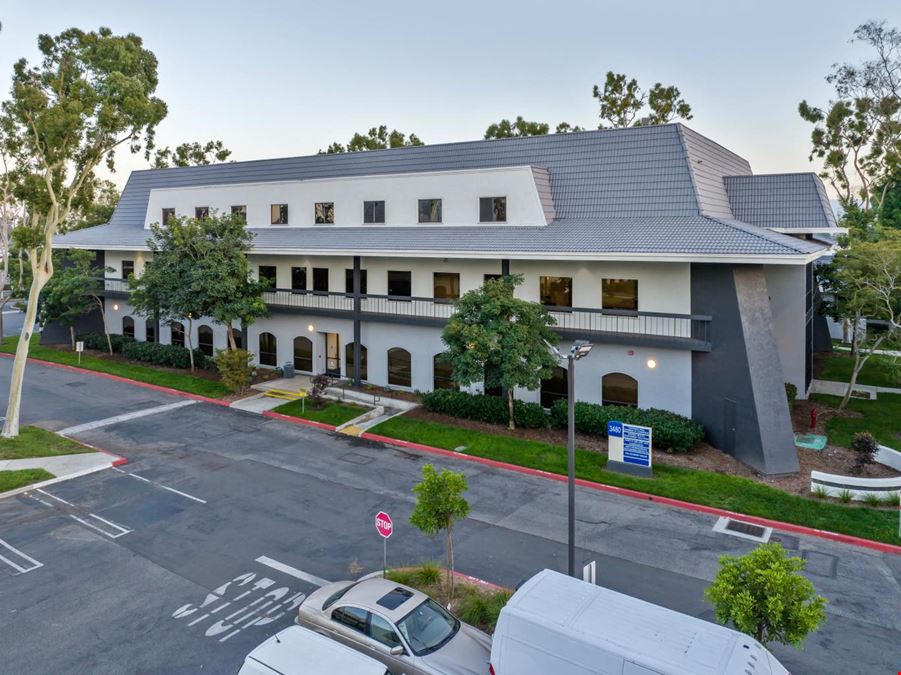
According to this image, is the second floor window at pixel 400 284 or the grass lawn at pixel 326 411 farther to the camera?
the second floor window at pixel 400 284

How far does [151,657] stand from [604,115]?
60.2 meters

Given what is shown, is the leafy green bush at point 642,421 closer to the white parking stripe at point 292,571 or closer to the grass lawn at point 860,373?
the white parking stripe at point 292,571

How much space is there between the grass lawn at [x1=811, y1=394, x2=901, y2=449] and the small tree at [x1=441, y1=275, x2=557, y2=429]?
12.2 metres

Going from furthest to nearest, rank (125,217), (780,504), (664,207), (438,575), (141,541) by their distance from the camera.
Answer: (125,217) < (664,207) < (780,504) < (141,541) < (438,575)

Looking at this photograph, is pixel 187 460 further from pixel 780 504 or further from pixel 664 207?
pixel 664 207

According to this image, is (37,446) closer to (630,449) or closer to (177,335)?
(177,335)

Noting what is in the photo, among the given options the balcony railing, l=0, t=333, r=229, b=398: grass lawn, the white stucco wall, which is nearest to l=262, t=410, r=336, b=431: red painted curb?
l=0, t=333, r=229, b=398: grass lawn

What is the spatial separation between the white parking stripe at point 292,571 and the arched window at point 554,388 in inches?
552


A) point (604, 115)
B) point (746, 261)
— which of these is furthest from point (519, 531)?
point (604, 115)

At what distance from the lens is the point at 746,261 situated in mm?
20172

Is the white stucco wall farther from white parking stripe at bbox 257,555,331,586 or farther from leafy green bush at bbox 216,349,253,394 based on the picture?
leafy green bush at bbox 216,349,253,394

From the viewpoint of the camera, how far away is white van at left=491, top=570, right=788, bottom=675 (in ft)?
26.7

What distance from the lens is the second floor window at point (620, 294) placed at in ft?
78.9

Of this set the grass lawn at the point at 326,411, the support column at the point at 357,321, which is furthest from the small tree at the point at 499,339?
the support column at the point at 357,321
